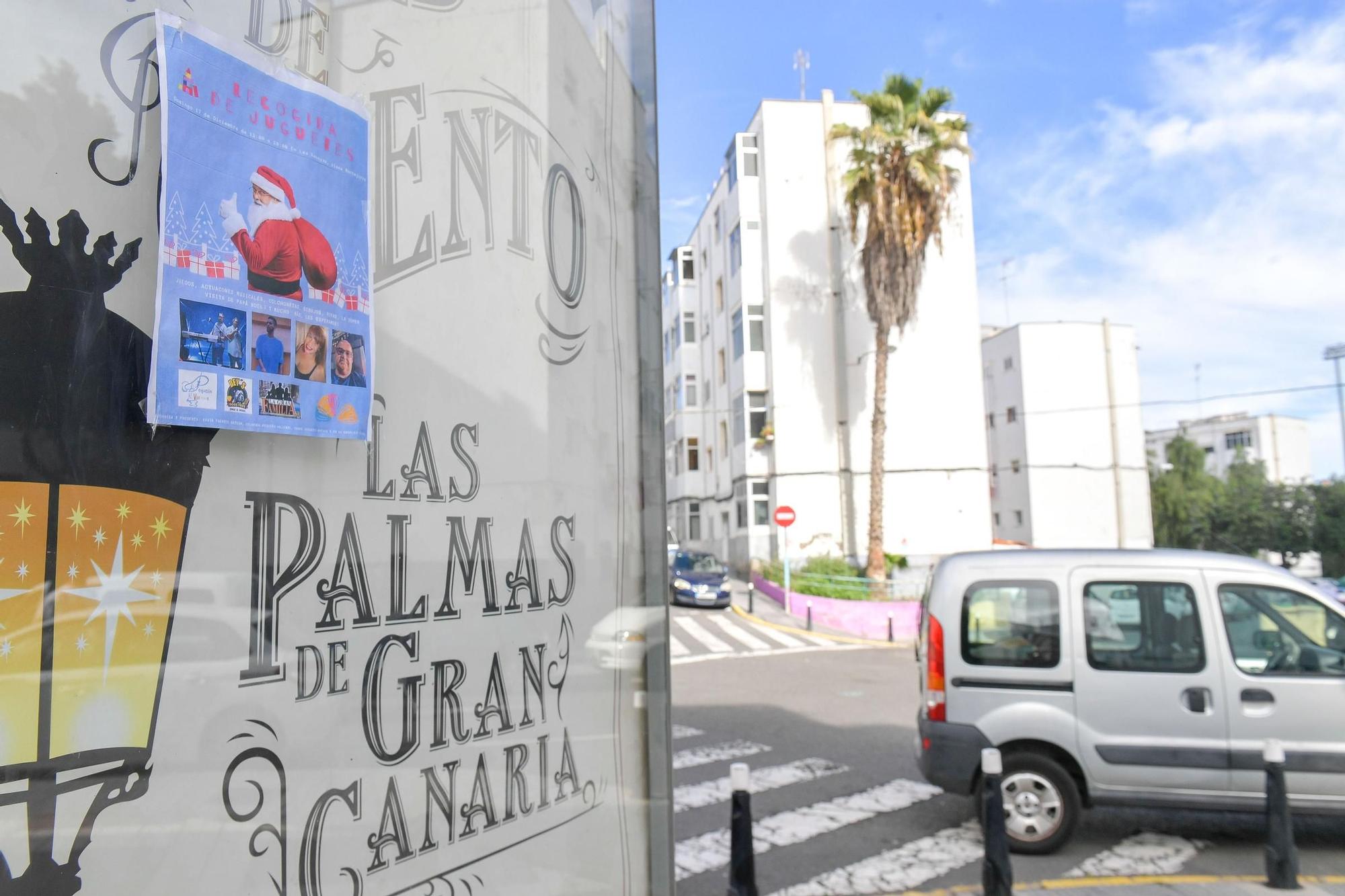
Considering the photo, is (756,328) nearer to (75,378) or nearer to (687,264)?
(687,264)

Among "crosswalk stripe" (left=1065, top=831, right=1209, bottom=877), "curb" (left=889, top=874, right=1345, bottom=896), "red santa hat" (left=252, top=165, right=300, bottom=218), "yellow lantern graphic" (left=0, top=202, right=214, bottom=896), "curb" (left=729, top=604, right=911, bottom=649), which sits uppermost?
"red santa hat" (left=252, top=165, right=300, bottom=218)

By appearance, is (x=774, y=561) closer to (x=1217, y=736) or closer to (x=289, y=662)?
(x=1217, y=736)

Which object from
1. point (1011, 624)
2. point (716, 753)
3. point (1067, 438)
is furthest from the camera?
point (1067, 438)

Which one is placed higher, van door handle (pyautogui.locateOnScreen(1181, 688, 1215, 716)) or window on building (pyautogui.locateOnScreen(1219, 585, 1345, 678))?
window on building (pyautogui.locateOnScreen(1219, 585, 1345, 678))

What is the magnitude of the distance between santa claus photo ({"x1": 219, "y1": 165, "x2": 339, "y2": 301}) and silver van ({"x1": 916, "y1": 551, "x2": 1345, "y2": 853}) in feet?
18.4

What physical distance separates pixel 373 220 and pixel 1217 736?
20.3 feet

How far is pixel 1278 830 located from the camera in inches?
207

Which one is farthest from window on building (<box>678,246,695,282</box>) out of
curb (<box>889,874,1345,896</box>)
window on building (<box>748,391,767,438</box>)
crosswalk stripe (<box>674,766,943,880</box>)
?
curb (<box>889,874,1345,896</box>)

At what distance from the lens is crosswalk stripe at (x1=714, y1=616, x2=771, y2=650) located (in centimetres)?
1877

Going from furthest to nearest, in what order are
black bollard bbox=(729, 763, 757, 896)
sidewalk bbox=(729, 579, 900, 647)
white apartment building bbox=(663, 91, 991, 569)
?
white apartment building bbox=(663, 91, 991, 569) → sidewalk bbox=(729, 579, 900, 647) → black bollard bbox=(729, 763, 757, 896)

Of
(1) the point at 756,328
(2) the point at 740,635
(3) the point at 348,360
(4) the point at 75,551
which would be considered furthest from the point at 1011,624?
(1) the point at 756,328

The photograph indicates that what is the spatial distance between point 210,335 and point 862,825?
630cm

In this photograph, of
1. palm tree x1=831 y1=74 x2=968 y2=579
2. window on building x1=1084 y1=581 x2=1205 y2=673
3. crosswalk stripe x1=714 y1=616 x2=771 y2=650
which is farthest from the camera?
palm tree x1=831 y1=74 x2=968 y2=579

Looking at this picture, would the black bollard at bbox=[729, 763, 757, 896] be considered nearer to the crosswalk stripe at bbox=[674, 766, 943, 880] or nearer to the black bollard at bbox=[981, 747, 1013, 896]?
the crosswalk stripe at bbox=[674, 766, 943, 880]
